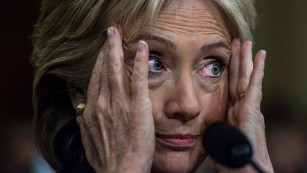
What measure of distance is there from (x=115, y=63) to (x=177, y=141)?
0.33 metres

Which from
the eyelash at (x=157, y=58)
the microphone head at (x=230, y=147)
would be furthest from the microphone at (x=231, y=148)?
the eyelash at (x=157, y=58)

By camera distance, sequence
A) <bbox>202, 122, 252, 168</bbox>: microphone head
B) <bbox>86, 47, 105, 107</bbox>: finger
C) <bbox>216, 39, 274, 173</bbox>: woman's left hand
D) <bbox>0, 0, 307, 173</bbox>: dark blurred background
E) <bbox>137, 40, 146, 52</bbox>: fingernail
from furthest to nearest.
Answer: <bbox>0, 0, 307, 173</bbox>: dark blurred background
<bbox>216, 39, 274, 173</bbox>: woman's left hand
<bbox>86, 47, 105, 107</bbox>: finger
<bbox>137, 40, 146, 52</bbox>: fingernail
<bbox>202, 122, 252, 168</bbox>: microphone head

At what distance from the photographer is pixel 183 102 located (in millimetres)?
2646

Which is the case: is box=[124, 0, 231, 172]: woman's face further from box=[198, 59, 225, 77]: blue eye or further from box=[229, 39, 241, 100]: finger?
box=[229, 39, 241, 100]: finger

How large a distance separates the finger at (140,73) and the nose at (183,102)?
3.8 inches

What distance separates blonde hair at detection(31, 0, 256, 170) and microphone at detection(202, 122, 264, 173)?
2.18ft

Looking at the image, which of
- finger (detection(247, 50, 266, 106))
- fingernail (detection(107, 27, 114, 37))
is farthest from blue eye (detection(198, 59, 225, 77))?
fingernail (detection(107, 27, 114, 37))

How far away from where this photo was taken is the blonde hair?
9.03ft

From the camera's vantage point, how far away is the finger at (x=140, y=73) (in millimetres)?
2641

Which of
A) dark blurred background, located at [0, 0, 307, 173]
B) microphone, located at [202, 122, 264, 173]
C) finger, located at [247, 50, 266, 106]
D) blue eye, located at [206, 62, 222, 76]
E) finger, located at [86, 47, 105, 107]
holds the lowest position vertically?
dark blurred background, located at [0, 0, 307, 173]

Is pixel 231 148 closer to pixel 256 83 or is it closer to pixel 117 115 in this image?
pixel 117 115

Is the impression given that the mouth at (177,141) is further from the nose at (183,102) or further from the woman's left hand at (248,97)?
the woman's left hand at (248,97)

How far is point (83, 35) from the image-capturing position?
9.20 feet

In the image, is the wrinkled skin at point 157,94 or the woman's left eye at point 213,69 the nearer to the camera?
the wrinkled skin at point 157,94
